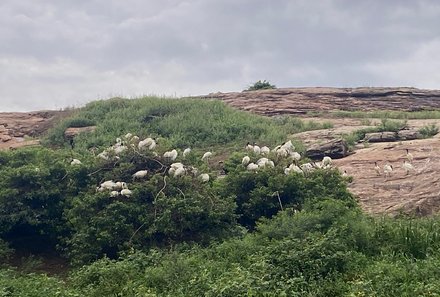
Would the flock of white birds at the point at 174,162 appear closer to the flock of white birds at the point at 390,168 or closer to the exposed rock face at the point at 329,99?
the flock of white birds at the point at 390,168

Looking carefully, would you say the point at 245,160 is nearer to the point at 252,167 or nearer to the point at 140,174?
the point at 252,167

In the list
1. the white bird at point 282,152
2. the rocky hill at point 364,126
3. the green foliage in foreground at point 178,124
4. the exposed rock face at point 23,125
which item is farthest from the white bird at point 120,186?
the exposed rock face at point 23,125

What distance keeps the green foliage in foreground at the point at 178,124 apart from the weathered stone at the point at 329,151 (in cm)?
153

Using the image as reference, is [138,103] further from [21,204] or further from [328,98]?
[21,204]

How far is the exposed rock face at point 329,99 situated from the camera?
27.6m

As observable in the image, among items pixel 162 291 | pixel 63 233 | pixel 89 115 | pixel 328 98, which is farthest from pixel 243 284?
pixel 328 98

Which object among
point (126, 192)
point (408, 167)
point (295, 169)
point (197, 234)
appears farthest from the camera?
point (408, 167)

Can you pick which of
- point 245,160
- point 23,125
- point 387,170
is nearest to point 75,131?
point 23,125

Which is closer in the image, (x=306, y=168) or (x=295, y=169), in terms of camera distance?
(x=295, y=169)

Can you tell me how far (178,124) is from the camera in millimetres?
22703

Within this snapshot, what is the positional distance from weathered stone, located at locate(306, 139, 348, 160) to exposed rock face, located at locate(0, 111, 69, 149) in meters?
10.2

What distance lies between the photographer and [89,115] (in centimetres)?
2498

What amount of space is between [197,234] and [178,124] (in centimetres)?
956

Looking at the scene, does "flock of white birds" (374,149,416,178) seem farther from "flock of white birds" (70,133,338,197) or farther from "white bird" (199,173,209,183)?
"white bird" (199,173,209,183)
